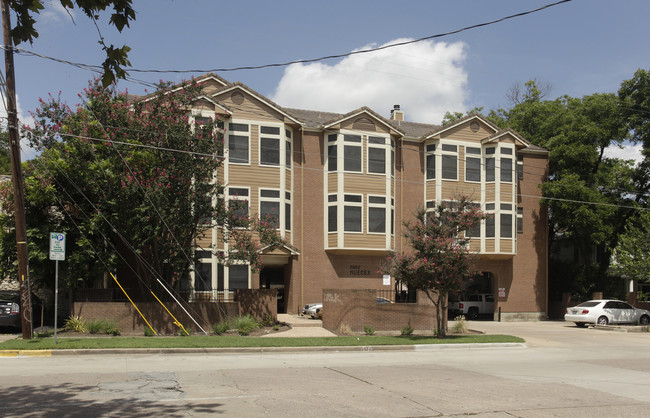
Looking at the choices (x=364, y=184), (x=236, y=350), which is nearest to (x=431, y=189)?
(x=364, y=184)

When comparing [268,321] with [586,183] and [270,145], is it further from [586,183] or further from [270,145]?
[586,183]

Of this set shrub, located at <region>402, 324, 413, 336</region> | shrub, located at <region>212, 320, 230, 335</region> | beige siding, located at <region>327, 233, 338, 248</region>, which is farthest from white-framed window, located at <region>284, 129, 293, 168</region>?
shrub, located at <region>402, 324, 413, 336</region>

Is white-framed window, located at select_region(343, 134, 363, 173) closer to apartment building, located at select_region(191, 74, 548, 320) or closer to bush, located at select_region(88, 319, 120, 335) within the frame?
apartment building, located at select_region(191, 74, 548, 320)

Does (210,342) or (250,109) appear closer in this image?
(210,342)

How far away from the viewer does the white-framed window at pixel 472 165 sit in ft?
116

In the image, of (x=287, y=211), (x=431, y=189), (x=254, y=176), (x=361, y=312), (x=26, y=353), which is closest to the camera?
(x=26, y=353)

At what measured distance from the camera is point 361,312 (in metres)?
23.5

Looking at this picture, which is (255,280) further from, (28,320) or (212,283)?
(28,320)

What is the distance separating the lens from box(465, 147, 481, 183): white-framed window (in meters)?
35.3

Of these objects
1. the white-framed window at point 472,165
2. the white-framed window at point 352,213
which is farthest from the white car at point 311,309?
the white-framed window at point 472,165

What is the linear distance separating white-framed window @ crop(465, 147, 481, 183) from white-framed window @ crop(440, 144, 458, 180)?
749 mm

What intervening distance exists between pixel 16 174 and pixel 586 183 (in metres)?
32.4

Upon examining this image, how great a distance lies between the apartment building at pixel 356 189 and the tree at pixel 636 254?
5038 mm

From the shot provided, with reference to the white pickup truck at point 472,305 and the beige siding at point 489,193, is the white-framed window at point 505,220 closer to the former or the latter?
the beige siding at point 489,193
